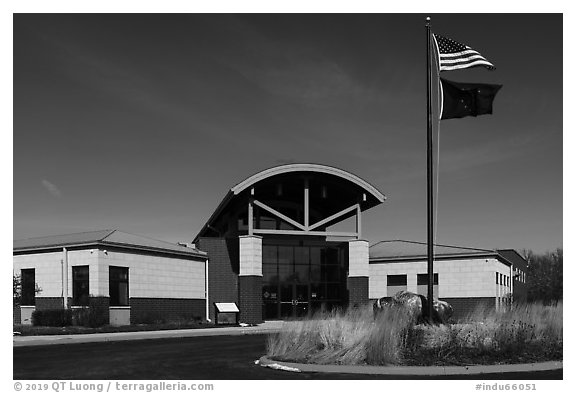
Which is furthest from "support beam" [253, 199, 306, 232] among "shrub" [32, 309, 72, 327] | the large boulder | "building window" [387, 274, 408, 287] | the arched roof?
the large boulder

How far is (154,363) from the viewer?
15211 millimetres

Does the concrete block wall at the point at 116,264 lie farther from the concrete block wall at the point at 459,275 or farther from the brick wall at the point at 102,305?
A: the concrete block wall at the point at 459,275

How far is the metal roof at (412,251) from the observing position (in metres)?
40.4

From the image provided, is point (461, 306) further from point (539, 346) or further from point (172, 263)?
point (539, 346)

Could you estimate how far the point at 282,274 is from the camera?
3872 cm

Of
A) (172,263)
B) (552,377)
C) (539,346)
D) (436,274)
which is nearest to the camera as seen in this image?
(552,377)

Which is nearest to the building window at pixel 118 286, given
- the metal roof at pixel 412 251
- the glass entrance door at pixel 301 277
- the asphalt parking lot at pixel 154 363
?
the glass entrance door at pixel 301 277

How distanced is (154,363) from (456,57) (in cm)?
1062

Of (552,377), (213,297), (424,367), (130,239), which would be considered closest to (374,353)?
(424,367)

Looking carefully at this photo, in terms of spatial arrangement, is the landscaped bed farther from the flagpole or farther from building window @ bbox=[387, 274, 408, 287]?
building window @ bbox=[387, 274, 408, 287]

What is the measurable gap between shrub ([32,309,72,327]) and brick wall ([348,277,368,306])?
53.0 feet

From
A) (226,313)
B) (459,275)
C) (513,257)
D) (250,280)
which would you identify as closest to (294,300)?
(250,280)

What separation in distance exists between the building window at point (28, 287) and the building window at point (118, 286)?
4283mm
